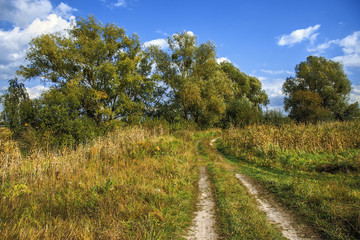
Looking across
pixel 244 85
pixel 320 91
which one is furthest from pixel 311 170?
pixel 244 85

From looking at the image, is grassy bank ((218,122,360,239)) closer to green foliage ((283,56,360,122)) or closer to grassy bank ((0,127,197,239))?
grassy bank ((0,127,197,239))

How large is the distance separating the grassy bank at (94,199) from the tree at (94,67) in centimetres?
1876

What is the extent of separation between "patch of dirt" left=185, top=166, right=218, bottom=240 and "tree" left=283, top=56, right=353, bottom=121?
3601cm

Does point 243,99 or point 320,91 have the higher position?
point 320,91

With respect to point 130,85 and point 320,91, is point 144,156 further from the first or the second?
point 320,91

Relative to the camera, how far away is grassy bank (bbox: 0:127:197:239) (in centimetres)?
382

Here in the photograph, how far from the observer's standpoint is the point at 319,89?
1556 inches

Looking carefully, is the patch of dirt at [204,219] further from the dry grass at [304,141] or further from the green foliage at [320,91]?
the green foliage at [320,91]

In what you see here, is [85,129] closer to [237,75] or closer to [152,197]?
[152,197]

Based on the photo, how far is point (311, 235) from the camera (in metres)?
3.90

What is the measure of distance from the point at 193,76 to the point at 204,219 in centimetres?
2641

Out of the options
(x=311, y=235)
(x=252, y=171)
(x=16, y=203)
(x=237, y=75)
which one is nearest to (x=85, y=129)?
(x=16, y=203)

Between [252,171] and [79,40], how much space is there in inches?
1086

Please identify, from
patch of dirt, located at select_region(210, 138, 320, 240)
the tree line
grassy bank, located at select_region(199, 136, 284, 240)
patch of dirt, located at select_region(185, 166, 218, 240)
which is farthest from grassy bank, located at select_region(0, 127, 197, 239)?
the tree line
